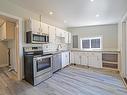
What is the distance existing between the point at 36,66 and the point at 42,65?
332 millimetres

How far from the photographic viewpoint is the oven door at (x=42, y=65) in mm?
3075

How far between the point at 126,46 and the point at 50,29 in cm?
318

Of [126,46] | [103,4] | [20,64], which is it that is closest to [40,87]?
[20,64]

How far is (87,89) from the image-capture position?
2.78m

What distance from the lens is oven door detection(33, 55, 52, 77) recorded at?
308 cm

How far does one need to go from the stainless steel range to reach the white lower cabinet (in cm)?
249

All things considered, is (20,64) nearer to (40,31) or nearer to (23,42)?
(23,42)

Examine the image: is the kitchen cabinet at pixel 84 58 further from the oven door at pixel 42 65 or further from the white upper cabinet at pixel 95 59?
the oven door at pixel 42 65

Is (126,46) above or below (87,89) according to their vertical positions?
above

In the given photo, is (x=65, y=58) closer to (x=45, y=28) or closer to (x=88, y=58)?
(x=88, y=58)

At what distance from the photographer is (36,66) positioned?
308cm

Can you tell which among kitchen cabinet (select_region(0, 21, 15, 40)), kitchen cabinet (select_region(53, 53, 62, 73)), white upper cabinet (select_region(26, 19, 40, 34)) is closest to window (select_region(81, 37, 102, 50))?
kitchen cabinet (select_region(53, 53, 62, 73))

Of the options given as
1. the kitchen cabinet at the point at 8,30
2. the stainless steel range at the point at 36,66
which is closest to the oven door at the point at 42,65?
the stainless steel range at the point at 36,66

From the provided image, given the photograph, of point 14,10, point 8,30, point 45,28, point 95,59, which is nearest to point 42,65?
point 45,28
